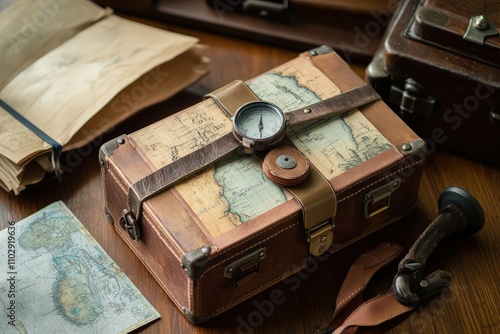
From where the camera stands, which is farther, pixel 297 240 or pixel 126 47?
pixel 126 47

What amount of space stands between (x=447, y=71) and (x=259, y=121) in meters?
0.52

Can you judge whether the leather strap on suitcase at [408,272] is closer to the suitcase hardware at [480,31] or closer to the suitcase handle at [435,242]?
the suitcase handle at [435,242]

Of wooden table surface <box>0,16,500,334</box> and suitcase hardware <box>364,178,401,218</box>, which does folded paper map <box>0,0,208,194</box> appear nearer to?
wooden table surface <box>0,16,500,334</box>

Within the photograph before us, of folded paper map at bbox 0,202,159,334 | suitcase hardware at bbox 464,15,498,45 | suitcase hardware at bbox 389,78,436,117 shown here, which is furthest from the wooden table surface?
suitcase hardware at bbox 464,15,498,45

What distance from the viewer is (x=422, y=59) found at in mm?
2109

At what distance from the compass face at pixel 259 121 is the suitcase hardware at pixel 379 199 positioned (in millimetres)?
267

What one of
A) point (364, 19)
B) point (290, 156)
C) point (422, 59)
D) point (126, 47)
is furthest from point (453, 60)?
point (126, 47)

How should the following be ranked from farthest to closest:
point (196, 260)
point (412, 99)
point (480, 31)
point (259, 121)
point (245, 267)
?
point (412, 99) → point (480, 31) → point (259, 121) → point (245, 267) → point (196, 260)

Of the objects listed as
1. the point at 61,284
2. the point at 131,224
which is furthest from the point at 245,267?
the point at 61,284

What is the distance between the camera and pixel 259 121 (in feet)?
6.39

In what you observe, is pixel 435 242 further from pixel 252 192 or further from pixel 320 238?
pixel 252 192

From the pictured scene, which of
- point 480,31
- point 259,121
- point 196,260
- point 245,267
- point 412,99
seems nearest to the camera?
point 196,260

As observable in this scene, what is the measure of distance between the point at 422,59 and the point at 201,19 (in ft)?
2.42

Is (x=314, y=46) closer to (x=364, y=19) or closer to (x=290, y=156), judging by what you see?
(x=364, y=19)
